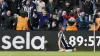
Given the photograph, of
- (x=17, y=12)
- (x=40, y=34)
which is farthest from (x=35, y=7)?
(x=40, y=34)

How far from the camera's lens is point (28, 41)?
22.6 metres

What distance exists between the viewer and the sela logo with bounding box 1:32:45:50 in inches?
885

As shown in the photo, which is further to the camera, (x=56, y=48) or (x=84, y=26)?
(x=84, y=26)

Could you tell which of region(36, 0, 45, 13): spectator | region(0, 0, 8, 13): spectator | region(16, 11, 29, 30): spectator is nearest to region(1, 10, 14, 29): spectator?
region(16, 11, 29, 30): spectator

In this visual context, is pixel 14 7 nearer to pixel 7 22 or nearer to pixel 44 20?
pixel 7 22

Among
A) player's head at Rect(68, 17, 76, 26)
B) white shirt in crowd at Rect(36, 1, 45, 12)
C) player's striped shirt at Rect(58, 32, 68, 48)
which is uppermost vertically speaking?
white shirt in crowd at Rect(36, 1, 45, 12)

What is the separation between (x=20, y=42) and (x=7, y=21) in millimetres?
1882

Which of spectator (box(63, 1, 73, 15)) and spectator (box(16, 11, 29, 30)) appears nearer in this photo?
spectator (box(16, 11, 29, 30))

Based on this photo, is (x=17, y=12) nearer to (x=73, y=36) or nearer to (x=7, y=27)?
(x=7, y=27)

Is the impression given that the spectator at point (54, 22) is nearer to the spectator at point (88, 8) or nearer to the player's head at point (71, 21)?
the player's head at point (71, 21)

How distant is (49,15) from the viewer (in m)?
24.1

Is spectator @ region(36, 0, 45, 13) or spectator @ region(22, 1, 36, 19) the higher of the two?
spectator @ region(36, 0, 45, 13)

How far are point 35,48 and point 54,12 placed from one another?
3.18 meters

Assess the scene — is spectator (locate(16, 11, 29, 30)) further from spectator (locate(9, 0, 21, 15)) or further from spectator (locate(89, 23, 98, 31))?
spectator (locate(89, 23, 98, 31))
